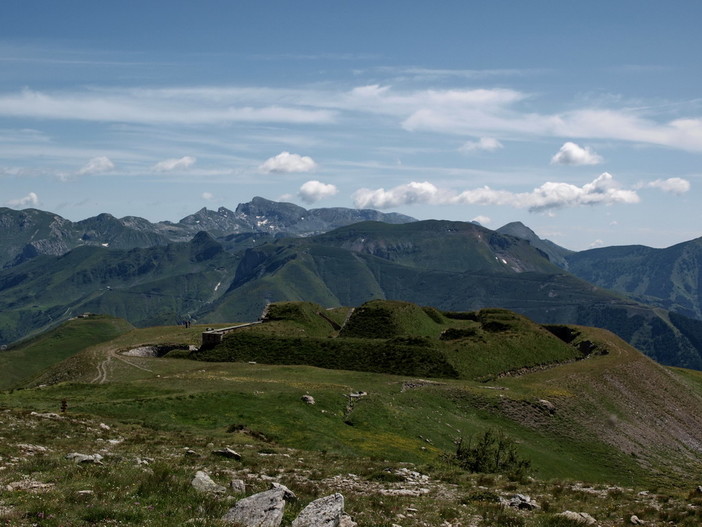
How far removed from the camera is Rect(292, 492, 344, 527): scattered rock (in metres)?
19.4

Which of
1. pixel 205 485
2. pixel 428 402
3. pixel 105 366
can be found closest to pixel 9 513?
pixel 205 485

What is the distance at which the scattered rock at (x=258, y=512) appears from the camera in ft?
64.0

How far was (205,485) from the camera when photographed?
80.0 feet

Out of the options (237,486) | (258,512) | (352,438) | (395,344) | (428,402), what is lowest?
(428,402)

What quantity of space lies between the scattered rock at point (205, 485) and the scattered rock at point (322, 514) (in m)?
5.34

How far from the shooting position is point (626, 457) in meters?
70.5

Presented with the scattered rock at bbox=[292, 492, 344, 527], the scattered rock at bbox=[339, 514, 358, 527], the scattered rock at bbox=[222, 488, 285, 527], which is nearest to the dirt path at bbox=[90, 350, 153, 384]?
the scattered rock at bbox=[222, 488, 285, 527]

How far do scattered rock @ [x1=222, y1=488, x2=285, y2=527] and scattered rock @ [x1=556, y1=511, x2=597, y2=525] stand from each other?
12.6m

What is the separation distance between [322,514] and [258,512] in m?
2.33

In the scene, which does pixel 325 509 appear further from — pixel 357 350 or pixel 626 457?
pixel 357 350

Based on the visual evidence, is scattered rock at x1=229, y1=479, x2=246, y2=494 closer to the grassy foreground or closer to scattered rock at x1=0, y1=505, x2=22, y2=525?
the grassy foreground

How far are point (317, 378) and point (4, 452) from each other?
54.3m

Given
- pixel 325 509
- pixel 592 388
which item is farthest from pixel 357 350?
pixel 325 509

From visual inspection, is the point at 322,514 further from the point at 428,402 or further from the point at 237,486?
the point at 428,402
